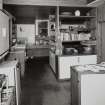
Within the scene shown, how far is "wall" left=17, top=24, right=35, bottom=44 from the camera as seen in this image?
31.0 feet

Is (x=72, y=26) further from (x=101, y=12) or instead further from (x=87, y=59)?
(x=87, y=59)

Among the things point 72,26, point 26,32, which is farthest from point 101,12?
point 26,32

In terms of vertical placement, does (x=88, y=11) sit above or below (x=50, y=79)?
above

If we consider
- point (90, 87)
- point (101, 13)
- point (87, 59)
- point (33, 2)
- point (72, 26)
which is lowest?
point (90, 87)

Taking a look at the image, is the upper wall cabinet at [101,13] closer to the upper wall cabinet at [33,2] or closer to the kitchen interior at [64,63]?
the kitchen interior at [64,63]

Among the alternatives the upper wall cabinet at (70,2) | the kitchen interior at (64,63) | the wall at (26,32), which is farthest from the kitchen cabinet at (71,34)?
the wall at (26,32)

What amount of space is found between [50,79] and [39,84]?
0.57 m

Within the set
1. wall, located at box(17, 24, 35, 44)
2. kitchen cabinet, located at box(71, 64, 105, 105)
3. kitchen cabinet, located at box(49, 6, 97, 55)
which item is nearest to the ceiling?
kitchen cabinet, located at box(49, 6, 97, 55)

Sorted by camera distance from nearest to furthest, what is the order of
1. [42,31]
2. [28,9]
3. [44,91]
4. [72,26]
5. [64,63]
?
[44,91], [64,63], [28,9], [72,26], [42,31]

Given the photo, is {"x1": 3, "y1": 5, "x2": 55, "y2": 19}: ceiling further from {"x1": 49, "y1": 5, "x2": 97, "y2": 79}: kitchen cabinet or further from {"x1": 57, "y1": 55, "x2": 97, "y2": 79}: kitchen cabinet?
{"x1": 57, "y1": 55, "x2": 97, "y2": 79}: kitchen cabinet

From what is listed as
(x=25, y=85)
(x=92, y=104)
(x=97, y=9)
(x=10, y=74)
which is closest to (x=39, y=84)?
(x=25, y=85)

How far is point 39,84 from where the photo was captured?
4480mm

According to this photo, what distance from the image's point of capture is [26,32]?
31.3 ft

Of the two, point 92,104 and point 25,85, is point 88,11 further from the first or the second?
point 92,104
